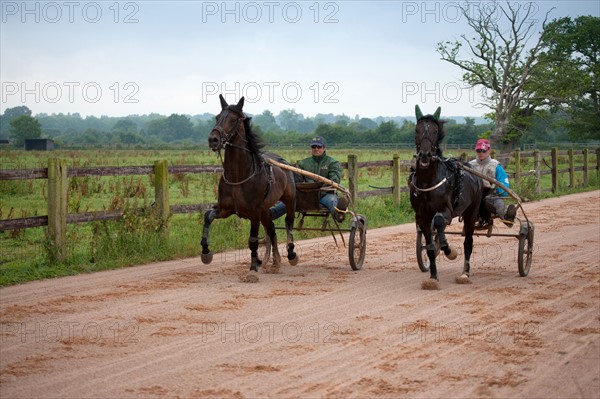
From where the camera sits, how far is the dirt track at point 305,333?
5.59 metres

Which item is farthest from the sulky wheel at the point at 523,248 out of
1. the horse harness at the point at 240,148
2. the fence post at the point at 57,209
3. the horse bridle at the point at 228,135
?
the fence post at the point at 57,209

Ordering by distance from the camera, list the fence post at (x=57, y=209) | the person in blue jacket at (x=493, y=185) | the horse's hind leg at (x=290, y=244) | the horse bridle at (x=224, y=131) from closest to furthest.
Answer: the horse bridle at (x=224, y=131) < the person in blue jacket at (x=493, y=185) < the fence post at (x=57, y=209) < the horse's hind leg at (x=290, y=244)

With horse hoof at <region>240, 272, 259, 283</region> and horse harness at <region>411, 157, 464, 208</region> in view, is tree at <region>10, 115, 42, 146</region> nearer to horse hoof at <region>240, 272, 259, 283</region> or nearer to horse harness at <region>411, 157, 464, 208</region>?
horse hoof at <region>240, 272, 259, 283</region>

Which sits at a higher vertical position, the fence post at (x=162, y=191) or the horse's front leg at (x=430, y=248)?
the fence post at (x=162, y=191)

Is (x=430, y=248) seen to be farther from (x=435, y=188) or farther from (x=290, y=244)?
(x=290, y=244)

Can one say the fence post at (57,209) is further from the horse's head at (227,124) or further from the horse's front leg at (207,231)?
the horse's head at (227,124)

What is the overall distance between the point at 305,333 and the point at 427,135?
3.45m

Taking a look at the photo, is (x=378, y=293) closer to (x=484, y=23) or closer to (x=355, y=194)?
(x=355, y=194)

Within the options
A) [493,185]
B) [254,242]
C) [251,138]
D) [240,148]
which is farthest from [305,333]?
[493,185]

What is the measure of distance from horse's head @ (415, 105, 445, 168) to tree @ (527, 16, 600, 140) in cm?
3179

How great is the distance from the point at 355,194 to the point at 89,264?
8.12m

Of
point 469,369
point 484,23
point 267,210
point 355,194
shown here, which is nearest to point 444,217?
point 267,210

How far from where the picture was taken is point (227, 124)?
9945mm

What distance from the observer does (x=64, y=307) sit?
8344mm
